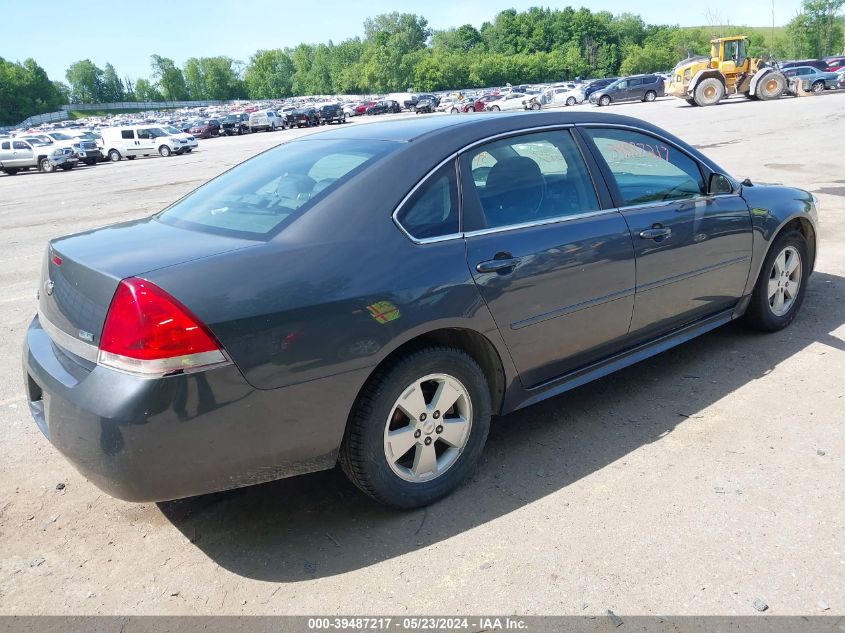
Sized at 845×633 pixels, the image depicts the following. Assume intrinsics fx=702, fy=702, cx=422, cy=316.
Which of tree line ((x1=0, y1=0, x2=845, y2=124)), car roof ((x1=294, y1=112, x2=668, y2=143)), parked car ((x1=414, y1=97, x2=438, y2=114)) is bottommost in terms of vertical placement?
car roof ((x1=294, y1=112, x2=668, y2=143))

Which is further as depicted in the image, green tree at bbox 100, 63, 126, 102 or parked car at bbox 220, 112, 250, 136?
green tree at bbox 100, 63, 126, 102

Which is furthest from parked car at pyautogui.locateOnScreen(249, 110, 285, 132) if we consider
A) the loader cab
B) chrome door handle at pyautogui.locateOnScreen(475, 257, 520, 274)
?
chrome door handle at pyautogui.locateOnScreen(475, 257, 520, 274)

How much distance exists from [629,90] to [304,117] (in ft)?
80.1

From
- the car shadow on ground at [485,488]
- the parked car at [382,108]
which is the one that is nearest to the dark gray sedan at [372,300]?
the car shadow on ground at [485,488]

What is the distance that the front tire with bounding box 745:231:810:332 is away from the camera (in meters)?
4.72

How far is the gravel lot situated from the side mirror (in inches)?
43.5

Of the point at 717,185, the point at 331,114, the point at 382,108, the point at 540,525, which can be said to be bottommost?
the point at 540,525

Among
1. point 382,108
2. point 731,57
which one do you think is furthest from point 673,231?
point 382,108

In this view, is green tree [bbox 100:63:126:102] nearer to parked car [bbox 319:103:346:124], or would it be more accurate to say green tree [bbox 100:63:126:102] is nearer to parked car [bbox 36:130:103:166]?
parked car [bbox 319:103:346:124]

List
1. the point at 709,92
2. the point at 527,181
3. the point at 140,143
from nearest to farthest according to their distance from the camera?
1. the point at 527,181
2. the point at 709,92
3. the point at 140,143

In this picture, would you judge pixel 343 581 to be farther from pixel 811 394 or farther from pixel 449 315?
pixel 811 394

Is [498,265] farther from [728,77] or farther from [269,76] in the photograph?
[269,76]

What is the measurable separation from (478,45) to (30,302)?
566 ft

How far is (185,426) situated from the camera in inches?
96.7
